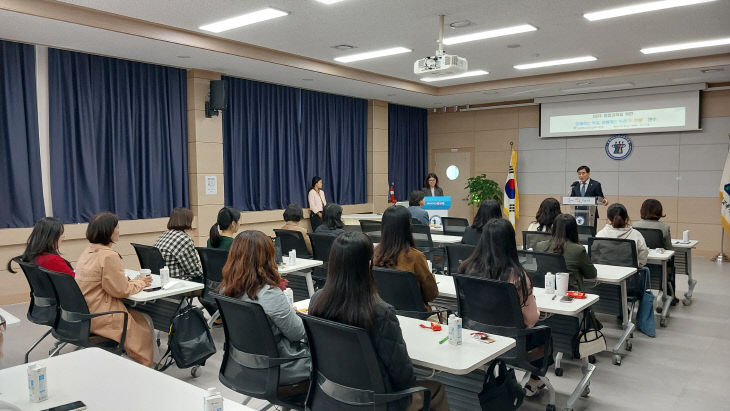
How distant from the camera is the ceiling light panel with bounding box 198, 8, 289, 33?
5.24m

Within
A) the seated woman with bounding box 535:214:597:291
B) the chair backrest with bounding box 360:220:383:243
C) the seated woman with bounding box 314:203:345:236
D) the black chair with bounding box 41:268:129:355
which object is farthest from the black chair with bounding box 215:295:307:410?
the chair backrest with bounding box 360:220:383:243

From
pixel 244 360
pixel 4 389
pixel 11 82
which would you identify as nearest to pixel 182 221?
pixel 244 360

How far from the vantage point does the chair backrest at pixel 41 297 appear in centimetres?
345

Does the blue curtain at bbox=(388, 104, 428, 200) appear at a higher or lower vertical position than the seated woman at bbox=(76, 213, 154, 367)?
higher

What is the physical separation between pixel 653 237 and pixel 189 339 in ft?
15.2

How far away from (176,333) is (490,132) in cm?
936

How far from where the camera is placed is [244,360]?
2.54 m

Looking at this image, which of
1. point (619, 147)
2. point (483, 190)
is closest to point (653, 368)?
point (619, 147)

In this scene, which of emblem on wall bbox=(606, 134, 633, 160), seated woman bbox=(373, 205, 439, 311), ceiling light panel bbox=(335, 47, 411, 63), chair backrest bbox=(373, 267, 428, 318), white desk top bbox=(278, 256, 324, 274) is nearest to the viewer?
chair backrest bbox=(373, 267, 428, 318)

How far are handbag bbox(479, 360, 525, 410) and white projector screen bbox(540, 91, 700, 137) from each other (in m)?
8.21

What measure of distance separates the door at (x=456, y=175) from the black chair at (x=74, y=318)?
950 cm

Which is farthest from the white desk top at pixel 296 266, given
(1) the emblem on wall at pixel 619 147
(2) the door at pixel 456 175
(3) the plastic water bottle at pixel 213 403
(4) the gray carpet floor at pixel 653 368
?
(2) the door at pixel 456 175

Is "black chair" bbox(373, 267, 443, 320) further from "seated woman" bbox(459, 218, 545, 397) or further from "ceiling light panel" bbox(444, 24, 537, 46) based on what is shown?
"ceiling light panel" bbox(444, 24, 537, 46)

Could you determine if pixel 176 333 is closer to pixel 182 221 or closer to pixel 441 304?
pixel 182 221
